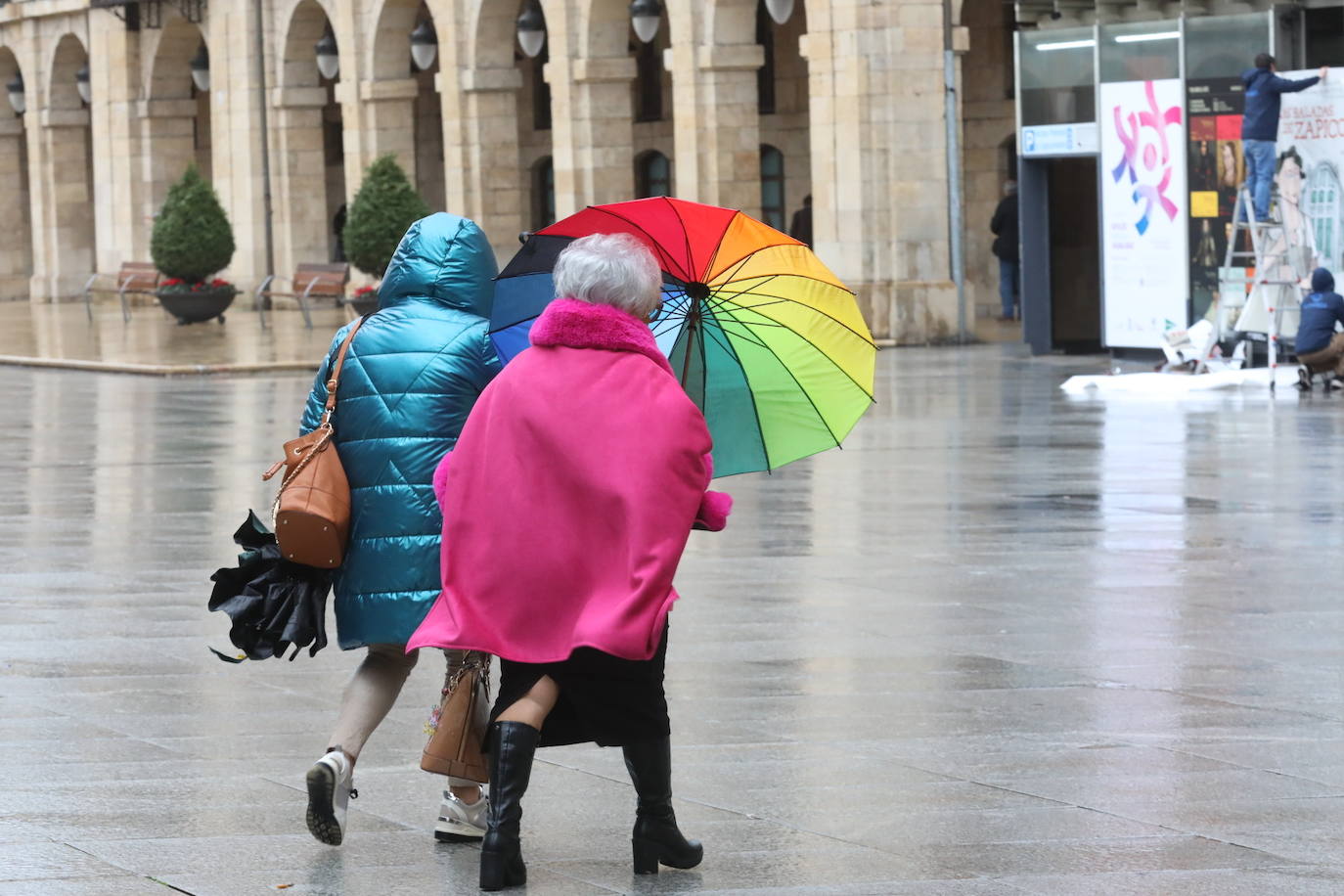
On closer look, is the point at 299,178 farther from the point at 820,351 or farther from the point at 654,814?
the point at 654,814

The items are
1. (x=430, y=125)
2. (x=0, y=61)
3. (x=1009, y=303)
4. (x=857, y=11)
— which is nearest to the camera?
(x=857, y=11)

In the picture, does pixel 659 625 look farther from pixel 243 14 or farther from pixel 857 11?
pixel 243 14

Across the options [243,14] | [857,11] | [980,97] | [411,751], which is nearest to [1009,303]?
[980,97]

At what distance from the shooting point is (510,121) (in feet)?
119

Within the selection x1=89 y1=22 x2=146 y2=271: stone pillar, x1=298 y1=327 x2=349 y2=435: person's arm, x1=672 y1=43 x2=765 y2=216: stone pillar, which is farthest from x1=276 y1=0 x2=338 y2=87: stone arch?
x1=298 y1=327 x2=349 y2=435: person's arm

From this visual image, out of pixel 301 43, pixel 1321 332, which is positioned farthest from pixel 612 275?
pixel 301 43

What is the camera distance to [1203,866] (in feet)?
17.8

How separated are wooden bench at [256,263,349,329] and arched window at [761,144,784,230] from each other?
20.9 feet

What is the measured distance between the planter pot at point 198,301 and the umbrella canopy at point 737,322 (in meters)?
30.7

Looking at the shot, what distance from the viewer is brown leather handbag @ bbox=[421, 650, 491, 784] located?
559 centimetres

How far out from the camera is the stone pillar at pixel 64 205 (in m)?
51.0

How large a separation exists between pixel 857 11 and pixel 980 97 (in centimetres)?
660

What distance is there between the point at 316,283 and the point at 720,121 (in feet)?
27.8

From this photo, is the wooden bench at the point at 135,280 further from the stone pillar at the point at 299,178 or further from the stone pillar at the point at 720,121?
the stone pillar at the point at 720,121
